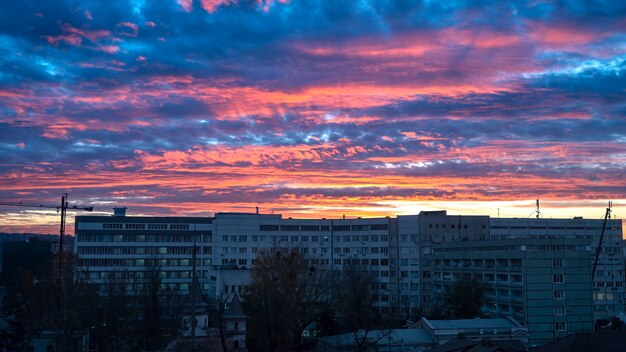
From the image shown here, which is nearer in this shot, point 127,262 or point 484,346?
point 484,346

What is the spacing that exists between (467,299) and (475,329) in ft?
42.2

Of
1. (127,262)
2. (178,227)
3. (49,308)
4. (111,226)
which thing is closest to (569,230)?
(178,227)

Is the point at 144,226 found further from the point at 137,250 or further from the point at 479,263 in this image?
the point at 479,263

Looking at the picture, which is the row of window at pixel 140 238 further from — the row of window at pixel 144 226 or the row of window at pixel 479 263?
the row of window at pixel 479 263

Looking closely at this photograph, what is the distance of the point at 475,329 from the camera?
5859 centimetres

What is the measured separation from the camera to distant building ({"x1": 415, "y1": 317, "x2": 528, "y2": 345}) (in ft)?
189

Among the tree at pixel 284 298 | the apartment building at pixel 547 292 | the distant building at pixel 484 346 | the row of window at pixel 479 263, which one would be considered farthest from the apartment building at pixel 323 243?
the distant building at pixel 484 346

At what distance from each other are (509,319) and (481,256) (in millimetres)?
16449

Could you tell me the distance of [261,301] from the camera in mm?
49906

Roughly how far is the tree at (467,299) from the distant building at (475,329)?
9065 millimetres

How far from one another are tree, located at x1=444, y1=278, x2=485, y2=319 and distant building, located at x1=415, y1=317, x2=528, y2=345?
9.06m

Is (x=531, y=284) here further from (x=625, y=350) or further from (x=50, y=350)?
(x=50, y=350)

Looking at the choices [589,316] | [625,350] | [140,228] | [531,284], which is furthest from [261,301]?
[140,228]

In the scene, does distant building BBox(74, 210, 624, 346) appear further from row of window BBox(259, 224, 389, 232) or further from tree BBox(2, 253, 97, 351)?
tree BBox(2, 253, 97, 351)
